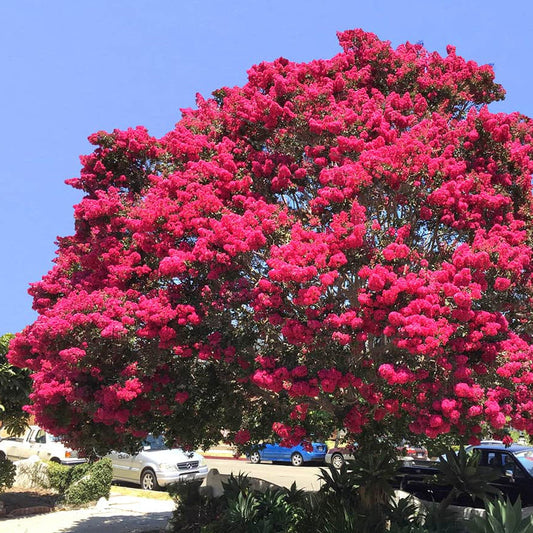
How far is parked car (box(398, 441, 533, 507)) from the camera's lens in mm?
11477

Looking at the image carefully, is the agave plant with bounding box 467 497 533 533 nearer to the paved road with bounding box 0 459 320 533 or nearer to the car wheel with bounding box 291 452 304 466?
the paved road with bounding box 0 459 320 533

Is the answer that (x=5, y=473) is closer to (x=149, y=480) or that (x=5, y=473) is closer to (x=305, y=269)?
(x=149, y=480)

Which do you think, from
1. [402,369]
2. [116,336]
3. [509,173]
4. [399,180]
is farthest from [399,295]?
[116,336]

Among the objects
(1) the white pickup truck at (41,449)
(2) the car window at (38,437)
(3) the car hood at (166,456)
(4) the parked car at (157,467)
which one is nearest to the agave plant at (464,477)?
(4) the parked car at (157,467)

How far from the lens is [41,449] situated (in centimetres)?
2180

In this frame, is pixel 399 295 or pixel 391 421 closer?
pixel 399 295

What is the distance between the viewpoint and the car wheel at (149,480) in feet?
63.7

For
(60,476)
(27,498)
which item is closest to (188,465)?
(60,476)

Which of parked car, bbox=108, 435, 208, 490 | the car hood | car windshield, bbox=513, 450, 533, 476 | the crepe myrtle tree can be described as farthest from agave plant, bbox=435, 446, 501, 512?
the car hood

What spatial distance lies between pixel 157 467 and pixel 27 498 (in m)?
4.05

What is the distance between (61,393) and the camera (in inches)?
357

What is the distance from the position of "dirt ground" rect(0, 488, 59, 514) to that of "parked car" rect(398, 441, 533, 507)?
9937 millimetres

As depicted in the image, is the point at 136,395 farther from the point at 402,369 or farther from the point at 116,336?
the point at 402,369

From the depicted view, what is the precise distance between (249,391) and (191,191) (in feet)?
11.4
